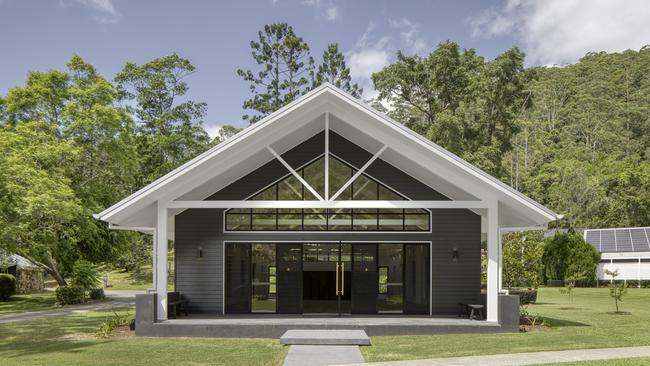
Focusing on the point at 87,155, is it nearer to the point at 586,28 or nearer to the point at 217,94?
the point at 217,94

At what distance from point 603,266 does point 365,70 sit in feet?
65.3

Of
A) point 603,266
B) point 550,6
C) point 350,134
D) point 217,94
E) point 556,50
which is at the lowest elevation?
point 603,266

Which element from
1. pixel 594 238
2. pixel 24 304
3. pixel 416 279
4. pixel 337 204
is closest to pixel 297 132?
pixel 337 204

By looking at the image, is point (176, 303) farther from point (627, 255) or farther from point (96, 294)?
point (627, 255)

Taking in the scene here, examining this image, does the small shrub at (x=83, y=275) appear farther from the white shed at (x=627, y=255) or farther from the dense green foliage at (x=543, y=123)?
the white shed at (x=627, y=255)

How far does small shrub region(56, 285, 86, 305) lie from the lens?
969 inches

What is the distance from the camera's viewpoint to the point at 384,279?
1641 centimetres

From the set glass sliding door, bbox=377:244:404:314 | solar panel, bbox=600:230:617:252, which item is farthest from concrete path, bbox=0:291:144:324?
solar panel, bbox=600:230:617:252

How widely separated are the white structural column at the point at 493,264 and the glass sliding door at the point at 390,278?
267 centimetres

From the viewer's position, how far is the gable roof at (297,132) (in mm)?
13742

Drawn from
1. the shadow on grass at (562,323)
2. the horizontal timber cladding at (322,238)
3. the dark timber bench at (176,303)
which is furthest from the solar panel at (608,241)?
the dark timber bench at (176,303)

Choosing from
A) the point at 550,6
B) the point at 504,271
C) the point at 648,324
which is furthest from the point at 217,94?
the point at 648,324

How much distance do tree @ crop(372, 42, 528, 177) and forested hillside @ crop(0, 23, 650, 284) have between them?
0.29 ft

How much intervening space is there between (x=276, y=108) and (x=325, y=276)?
27534 mm
